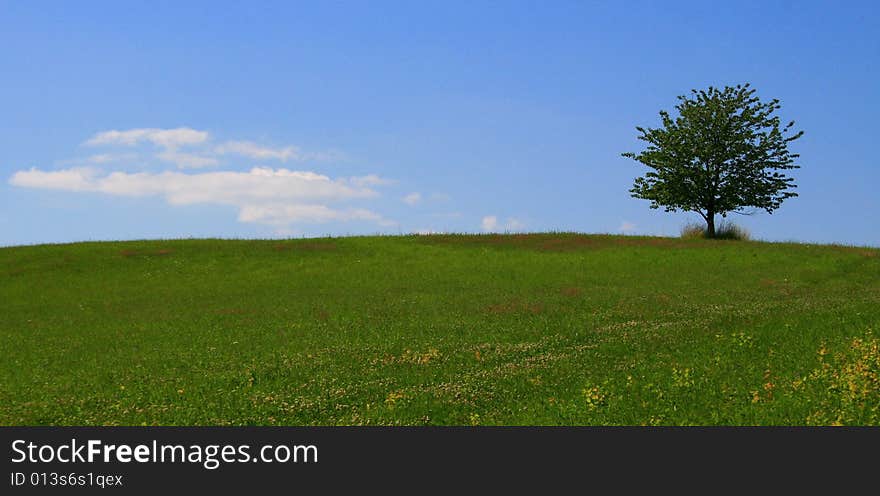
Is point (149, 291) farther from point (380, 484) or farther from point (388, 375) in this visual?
point (380, 484)

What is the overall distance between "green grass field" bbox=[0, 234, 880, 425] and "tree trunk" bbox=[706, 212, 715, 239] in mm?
16623

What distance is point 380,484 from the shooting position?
524 inches

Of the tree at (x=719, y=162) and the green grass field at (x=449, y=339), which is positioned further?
the tree at (x=719, y=162)

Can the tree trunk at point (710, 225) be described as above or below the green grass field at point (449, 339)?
above

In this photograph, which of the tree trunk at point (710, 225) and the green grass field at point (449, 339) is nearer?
the green grass field at point (449, 339)

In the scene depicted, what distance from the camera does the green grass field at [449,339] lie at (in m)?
19.7

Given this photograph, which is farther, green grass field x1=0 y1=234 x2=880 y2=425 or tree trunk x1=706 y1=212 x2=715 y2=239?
tree trunk x1=706 y1=212 x2=715 y2=239

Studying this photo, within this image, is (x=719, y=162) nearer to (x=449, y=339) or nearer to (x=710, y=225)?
(x=710, y=225)

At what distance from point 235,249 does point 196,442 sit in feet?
174

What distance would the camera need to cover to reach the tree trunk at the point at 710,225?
78.8m

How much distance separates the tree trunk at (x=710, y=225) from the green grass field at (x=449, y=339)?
1662cm

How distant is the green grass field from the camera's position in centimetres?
1970

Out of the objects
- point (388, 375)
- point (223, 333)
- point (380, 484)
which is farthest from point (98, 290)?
point (380, 484)

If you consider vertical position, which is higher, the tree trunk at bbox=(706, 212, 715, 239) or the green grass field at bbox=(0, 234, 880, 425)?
the tree trunk at bbox=(706, 212, 715, 239)
